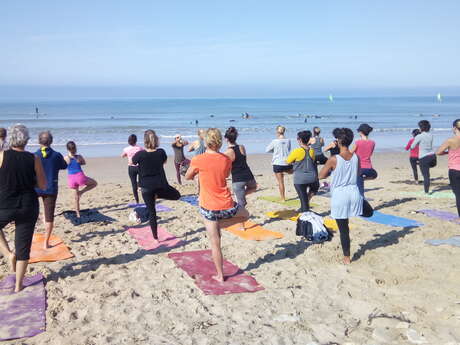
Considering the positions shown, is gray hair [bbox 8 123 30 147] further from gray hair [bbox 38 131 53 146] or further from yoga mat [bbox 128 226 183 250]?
yoga mat [bbox 128 226 183 250]

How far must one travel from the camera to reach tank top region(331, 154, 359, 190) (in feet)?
17.8

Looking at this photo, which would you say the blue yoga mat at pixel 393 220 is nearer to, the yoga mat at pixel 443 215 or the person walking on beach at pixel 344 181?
the yoga mat at pixel 443 215

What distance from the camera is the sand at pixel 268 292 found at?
4.00m

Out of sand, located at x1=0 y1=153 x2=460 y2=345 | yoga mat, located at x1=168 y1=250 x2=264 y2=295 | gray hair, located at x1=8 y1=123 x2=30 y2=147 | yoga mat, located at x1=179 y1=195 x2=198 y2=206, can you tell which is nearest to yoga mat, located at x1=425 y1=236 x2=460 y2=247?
sand, located at x1=0 y1=153 x2=460 y2=345

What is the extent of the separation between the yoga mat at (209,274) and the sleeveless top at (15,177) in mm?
2185

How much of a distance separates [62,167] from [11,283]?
1938 mm

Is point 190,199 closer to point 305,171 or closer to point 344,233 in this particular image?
point 305,171

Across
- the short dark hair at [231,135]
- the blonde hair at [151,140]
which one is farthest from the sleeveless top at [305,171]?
the blonde hair at [151,140]

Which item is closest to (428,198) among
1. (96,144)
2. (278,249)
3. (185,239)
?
(278,249)

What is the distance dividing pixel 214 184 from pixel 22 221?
2108mm

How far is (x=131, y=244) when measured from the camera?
673 centimetres

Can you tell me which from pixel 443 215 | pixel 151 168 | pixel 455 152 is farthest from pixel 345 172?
pixel 443 215

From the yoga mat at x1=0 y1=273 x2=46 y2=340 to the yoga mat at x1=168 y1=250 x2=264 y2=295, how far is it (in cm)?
172

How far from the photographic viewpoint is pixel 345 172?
545cm
